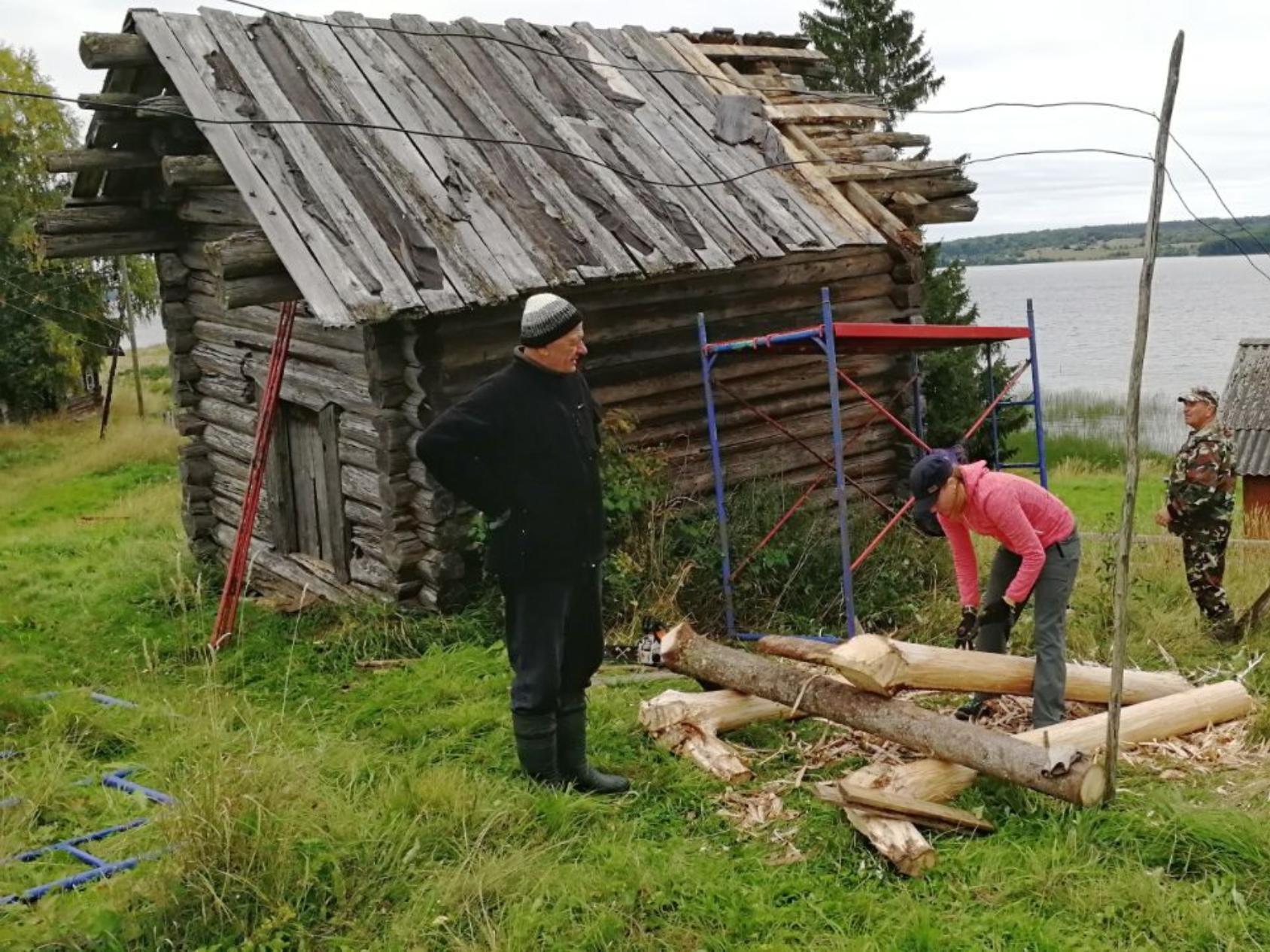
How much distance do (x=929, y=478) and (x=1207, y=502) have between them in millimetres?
3629

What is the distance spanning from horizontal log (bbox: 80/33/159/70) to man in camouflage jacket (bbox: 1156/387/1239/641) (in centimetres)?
775

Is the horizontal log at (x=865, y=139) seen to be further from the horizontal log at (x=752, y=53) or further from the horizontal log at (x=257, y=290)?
the horizontal log at (x=257, y=290)

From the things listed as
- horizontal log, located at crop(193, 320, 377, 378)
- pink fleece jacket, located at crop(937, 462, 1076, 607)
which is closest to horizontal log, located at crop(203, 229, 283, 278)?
horizontal log, located at crop(193, 320, 377, 378)

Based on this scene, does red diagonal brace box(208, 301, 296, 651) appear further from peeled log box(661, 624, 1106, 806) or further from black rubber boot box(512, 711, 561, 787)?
black rubber boot box(512, 711, 561, 787)

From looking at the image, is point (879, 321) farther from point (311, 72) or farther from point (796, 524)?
point (311, 72)

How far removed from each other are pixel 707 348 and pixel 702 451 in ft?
4.08

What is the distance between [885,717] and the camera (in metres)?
5.31

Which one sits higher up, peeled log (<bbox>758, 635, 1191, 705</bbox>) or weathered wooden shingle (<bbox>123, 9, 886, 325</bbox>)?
weathered wooden shingle (<bbox>123, 9, 886, 325</bbox>)

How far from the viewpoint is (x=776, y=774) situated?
560 centimetres

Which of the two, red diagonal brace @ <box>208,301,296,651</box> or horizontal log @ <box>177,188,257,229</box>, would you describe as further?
horizontal log @ <box>177,188,257,229</box>

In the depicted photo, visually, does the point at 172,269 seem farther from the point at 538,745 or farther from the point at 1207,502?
the point at 1207,502

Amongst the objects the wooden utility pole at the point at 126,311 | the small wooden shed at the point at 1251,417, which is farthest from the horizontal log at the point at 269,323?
the small wooden shed at the point at 1251,417

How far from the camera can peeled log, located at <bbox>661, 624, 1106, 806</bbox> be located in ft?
15.6

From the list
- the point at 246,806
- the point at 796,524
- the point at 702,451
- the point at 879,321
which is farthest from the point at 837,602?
the point at 246,806
